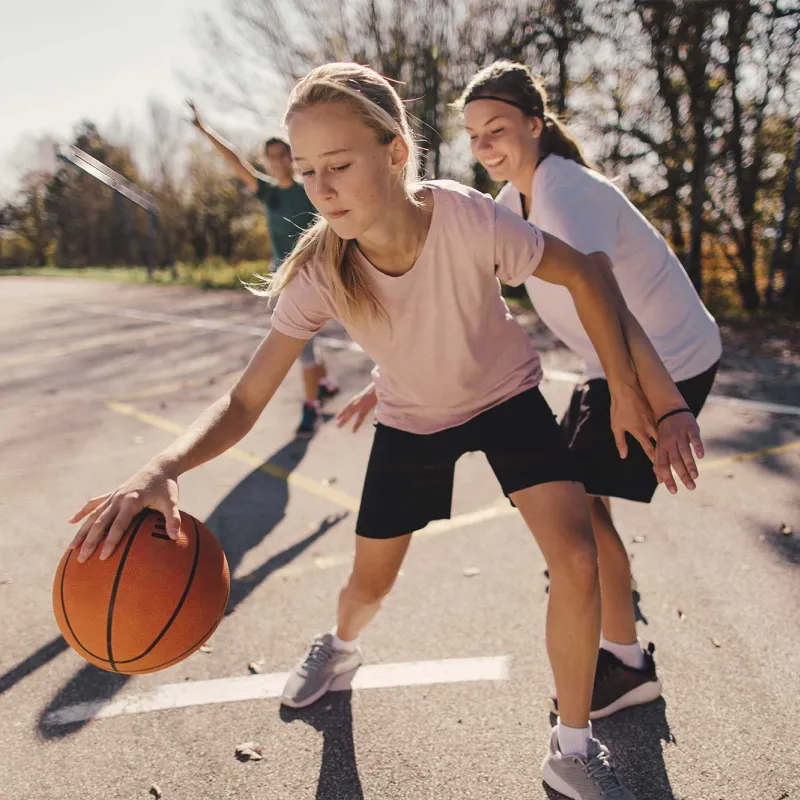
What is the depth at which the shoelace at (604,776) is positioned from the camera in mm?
2275

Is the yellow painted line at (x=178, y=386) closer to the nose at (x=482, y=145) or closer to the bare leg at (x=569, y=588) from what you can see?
the nose at (x=482, y=145)

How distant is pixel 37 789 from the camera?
2.45 metres

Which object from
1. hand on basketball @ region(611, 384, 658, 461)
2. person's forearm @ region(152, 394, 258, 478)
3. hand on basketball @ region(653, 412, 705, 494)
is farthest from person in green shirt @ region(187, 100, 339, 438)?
hand on basketball @ region(653, 412, 705, 494)

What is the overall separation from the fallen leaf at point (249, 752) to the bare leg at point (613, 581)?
1420 millimetres

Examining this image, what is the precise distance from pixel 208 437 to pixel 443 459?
2.79 feet

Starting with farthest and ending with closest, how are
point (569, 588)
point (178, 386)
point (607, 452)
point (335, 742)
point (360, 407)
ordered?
1. point (178, 386)
2. point (360, 407)
3. point (607, 452)
4. point (335, 742)
5. point (569, 588)

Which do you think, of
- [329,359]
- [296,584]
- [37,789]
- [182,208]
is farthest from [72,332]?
[182,208]

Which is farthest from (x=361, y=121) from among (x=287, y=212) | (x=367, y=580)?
(x=287, y=212)

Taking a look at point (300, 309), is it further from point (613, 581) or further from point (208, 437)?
point (613, 581)

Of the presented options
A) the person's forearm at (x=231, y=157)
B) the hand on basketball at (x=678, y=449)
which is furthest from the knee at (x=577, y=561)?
the person's forearm at (x=231, y=157)

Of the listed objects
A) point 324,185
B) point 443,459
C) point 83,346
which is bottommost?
point 83,346

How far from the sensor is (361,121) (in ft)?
6.77

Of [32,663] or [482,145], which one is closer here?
[482,145]

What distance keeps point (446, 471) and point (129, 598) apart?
44.3 inches
